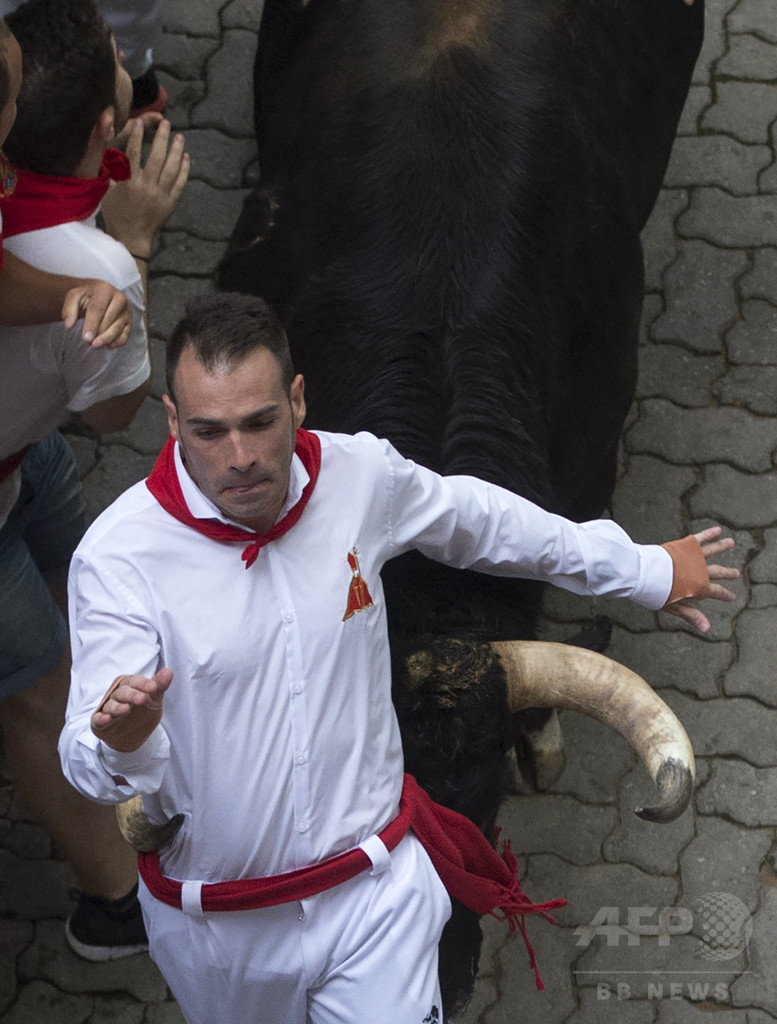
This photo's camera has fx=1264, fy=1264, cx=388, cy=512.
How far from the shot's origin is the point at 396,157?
3904 millimetres

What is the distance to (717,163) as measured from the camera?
5.70m

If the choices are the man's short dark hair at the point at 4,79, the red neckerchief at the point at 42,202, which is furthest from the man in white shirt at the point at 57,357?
the man's short dark hair at the point at 4,79

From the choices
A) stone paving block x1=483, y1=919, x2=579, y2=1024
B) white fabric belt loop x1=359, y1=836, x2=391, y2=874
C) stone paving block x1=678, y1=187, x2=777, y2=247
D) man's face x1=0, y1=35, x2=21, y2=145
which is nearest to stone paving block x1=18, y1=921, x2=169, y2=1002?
stone paving block x1=483, y1=919, x2=579, y2=1024

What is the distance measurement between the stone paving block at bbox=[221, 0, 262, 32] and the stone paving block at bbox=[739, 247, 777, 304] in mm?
2583

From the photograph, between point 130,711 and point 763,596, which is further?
point 763,596

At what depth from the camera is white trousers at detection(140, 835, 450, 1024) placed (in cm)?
270

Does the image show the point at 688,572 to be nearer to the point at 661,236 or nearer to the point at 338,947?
the point at 338,947

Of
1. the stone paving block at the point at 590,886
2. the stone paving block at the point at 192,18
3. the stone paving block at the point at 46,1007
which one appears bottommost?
the stone paving block at the point at 46,1007

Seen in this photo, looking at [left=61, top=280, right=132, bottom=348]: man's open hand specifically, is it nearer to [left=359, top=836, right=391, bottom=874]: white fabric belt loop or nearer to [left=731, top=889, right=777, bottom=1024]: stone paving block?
[left=359, top=836, right=391, bottom=874]: white fabric belt loop

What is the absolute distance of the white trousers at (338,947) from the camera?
8.87 feet

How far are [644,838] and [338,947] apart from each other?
6.25 feet

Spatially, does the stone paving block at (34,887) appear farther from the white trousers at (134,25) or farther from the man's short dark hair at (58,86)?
the white trousers at (134,25)

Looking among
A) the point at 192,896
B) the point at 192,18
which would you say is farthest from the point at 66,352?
the point at 192,18

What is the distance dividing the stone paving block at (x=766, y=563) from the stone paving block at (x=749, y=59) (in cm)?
234
